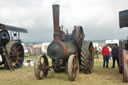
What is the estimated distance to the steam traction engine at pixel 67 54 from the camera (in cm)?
660

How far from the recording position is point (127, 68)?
603cm

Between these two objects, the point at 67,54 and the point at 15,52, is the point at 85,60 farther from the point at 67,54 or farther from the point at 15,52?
the point at 15,52

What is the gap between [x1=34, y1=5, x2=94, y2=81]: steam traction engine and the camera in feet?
21.6

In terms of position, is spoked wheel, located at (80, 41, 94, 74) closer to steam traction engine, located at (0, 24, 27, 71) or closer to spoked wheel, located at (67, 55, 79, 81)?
spoked wheel, located at (67, 55, 79, 81)

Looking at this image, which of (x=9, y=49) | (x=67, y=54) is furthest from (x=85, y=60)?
(x=9, y=49)

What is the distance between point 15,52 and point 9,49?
790 mm

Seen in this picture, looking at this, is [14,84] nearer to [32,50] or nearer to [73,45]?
[73,45]

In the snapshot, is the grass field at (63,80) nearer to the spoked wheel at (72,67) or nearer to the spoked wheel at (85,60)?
the spoked wheel at (72,67)

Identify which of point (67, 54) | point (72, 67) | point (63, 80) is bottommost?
point (63, 80)

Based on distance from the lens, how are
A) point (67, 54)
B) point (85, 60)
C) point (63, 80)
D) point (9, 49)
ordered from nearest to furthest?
point (63, 80) < point (67, 54) < point (85, 60) < point (9, 49)

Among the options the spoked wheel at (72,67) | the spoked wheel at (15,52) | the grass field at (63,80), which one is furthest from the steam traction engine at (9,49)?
the spoked wheel at (72,67)

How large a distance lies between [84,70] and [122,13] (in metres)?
2.93

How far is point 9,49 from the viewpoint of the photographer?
10031 millimetres

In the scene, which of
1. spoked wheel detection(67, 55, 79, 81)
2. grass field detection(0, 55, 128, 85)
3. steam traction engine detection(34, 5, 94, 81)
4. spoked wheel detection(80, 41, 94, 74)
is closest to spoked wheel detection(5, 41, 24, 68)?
grass field detection(0, 55, 128, 85)
